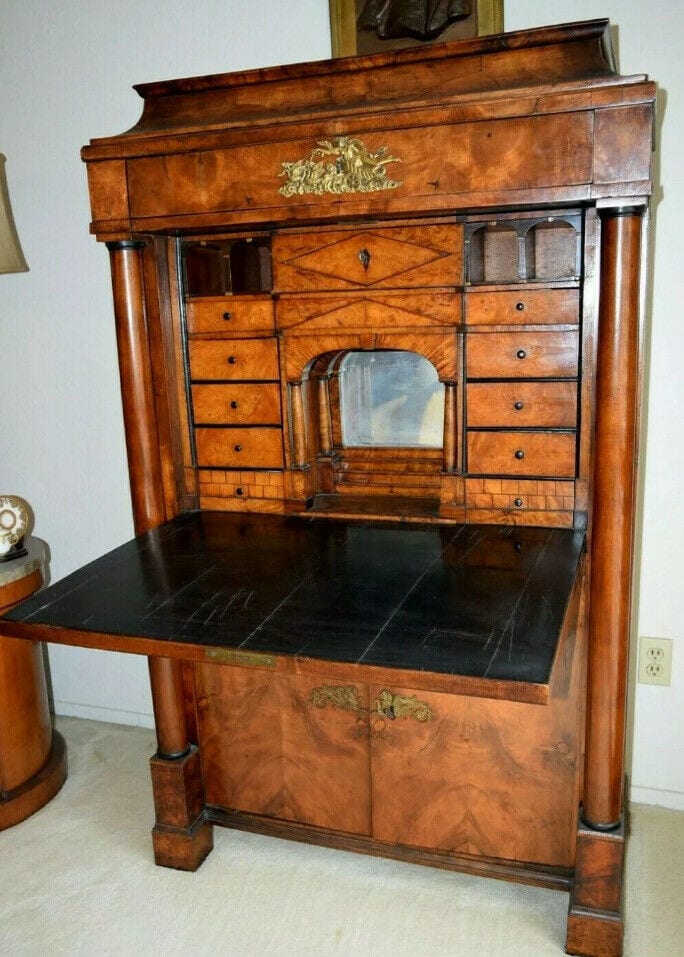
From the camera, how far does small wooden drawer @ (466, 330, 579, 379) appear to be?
1.79 meters

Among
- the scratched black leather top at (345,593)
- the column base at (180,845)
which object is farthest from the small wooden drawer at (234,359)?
the column base at (180,845)

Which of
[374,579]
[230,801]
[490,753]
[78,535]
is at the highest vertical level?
[374,579]

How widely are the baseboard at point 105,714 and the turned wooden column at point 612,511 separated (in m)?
1.60

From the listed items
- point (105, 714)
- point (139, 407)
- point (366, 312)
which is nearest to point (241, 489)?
point (139, 407)

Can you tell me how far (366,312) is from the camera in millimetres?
1878

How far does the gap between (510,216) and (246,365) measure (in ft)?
2.23

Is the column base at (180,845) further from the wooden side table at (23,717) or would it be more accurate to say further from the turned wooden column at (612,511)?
the turned wooden column at (612,511)

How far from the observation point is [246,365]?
2.01m

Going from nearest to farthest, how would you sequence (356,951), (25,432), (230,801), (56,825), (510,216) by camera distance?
(510,216), (356,951), (230,801), (56,825), (25,432)

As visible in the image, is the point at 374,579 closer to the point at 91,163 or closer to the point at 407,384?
the point at 407,384

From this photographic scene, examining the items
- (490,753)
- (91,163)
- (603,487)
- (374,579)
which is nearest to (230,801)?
(490,753)

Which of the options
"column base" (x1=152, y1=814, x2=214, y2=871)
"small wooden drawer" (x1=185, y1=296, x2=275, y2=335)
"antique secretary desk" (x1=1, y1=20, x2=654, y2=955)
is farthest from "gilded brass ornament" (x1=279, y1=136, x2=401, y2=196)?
"column base" (x1=152, y1=814, x2=214, y2=871)

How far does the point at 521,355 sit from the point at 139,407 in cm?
87

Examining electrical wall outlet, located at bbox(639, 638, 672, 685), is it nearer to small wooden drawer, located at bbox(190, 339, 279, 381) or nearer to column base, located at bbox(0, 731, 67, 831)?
small wooden drawer, located at bbox(190, 339, 279, 381)
